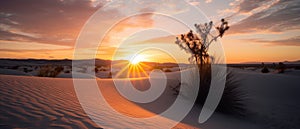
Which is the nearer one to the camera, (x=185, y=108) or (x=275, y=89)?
(x=185, y=108)

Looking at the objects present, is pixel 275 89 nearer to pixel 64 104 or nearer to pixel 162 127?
pixel 162 127

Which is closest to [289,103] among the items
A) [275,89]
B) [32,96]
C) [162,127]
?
[275,89]

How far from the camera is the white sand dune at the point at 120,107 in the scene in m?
3.86

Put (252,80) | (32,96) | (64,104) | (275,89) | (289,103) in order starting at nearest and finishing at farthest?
(64,104), (32,96), (289,103), (275,89), (252,80)

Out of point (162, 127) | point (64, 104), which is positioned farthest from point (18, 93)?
point (162, 127)

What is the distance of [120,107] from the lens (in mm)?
5984

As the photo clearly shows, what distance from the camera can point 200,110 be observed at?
7184 millimetres

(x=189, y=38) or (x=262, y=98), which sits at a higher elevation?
(x=189, y=38)

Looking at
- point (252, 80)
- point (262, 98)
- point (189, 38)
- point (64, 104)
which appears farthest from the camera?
point (189, 38)

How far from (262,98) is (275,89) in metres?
2.05

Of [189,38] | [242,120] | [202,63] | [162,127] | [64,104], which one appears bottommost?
[242,120]

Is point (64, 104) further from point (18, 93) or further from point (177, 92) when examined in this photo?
point (177, 92)

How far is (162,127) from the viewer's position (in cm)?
454

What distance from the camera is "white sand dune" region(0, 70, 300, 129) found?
3859mm
